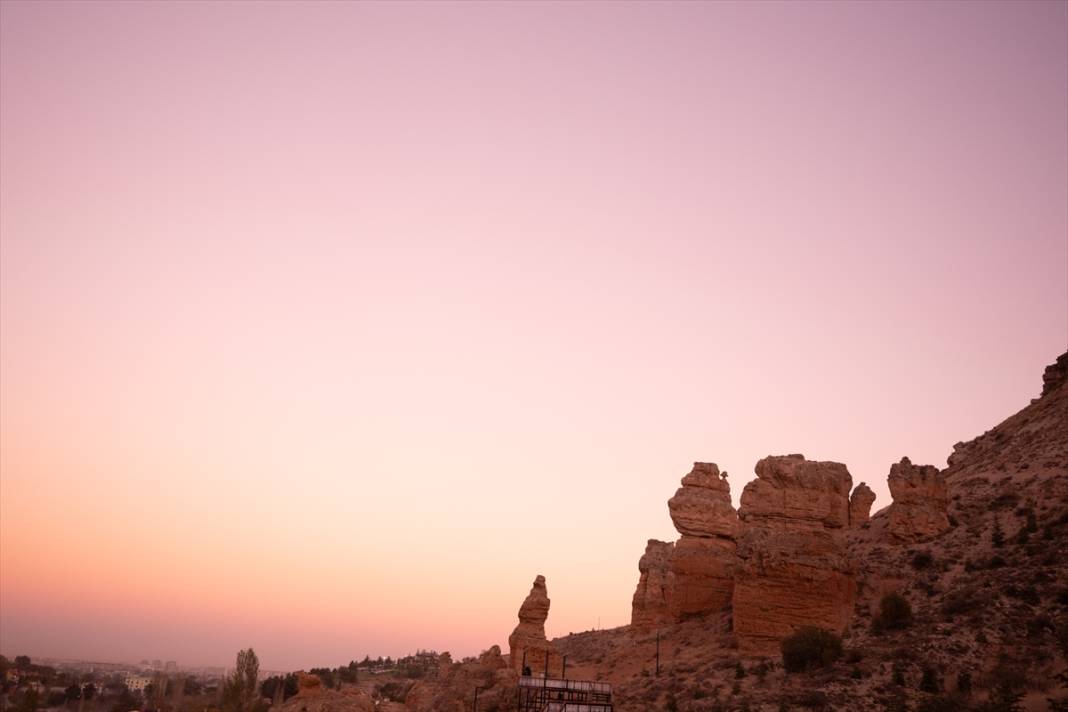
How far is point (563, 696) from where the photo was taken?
1651 inches

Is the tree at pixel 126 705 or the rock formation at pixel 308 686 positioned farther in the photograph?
the tree at pixel 126 705

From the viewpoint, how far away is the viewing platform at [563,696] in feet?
127

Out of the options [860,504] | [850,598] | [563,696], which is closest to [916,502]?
[860,504]

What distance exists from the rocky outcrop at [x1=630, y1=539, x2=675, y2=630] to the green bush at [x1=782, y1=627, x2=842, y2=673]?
57.1 feet

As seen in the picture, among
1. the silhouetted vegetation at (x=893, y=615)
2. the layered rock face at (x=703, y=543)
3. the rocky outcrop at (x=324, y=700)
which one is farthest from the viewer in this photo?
the layered rock face at (x=703, y=543)

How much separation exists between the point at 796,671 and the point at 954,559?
1243 cm

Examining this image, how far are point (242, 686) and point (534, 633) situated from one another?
22.7m

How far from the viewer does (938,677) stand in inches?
1300

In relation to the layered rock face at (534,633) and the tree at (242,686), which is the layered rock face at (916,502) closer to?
the layered rock face at (534,633)

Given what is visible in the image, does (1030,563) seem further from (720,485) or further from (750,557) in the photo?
(720,485)

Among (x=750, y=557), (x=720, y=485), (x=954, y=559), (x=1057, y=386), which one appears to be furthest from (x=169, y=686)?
(x=1057, y=386)

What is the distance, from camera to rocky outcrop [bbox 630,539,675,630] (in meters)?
57.7

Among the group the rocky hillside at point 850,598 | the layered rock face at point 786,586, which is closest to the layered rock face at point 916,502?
the rocky hillside at point 850,598

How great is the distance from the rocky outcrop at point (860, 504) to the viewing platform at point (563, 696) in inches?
822
